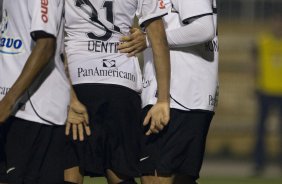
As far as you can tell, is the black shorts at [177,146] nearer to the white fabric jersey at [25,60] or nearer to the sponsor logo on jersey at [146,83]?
the sponsor logo on jersey at [146,83]

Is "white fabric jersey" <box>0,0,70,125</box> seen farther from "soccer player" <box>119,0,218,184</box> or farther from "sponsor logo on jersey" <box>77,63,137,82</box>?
"soccer player" <box>119,0,218,184</box>

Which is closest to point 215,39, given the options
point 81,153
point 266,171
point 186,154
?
point 186,154

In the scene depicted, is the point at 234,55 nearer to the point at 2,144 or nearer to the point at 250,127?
the point at 250,127

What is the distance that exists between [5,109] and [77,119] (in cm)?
51

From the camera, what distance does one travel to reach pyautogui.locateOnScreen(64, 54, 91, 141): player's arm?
647cm

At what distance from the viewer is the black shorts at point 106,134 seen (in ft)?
21.2

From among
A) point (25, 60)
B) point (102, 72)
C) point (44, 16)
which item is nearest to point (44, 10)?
point (44, 16)

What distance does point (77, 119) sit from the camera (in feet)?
21.2

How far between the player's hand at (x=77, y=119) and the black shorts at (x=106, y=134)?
29 mm

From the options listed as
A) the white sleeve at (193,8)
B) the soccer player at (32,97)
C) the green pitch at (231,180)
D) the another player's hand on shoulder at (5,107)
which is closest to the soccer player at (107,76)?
the soccer player at (32,97)

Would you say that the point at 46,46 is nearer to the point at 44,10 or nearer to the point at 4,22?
the point at 44,10

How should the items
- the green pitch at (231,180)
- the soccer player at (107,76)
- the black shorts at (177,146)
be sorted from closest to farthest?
the soccer player at (107,76) → the black shorts at (177,146) → the green pitch at (231,180)

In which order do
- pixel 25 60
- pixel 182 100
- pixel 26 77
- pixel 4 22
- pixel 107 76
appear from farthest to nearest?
pixel 182 100 < pixel 107 76 < pixel 4 22 < pixel 25 60 < pixel 26 77

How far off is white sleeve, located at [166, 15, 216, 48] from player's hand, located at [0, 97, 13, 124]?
1.15m
